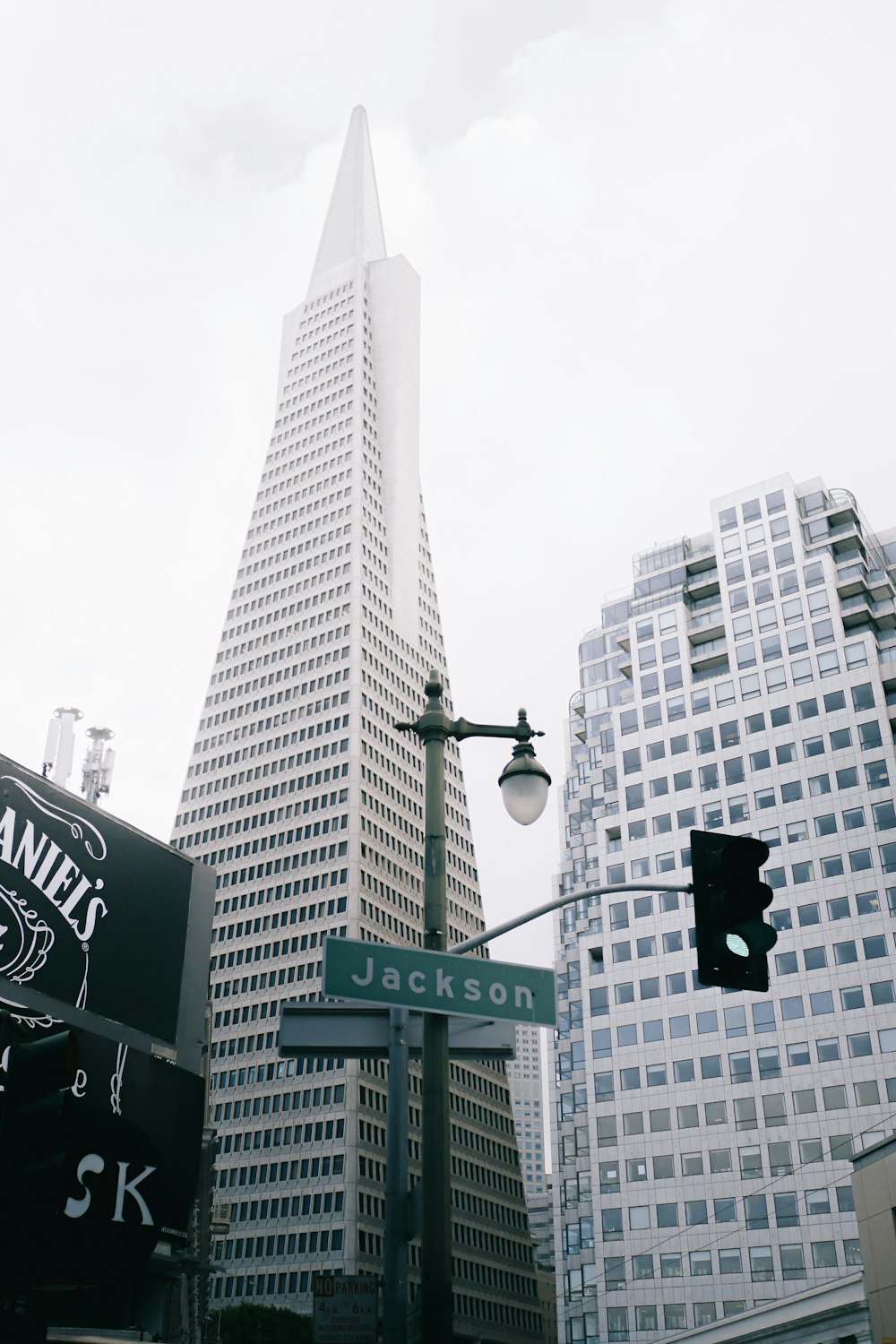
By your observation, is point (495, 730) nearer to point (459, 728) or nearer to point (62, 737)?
point (459, 728)

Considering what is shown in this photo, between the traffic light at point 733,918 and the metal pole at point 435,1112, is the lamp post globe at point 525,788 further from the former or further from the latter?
the traffic light at point 733,918

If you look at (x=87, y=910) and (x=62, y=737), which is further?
(x=62, y=737)

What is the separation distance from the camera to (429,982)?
33.7 ft

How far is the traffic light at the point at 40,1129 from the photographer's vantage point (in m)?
5.66

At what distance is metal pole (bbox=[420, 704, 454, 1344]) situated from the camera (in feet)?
30.2

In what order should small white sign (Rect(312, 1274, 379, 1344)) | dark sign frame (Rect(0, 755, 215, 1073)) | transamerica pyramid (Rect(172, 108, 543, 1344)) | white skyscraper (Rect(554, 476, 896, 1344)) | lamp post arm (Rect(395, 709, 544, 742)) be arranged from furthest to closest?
transamerica pyramid (Rect(172, 108, 543, 1344))
white skyscraper (Rect(554, 476, 896, 1344))
dark sign frame (Rect(0, 755, 215, 1073))
small white sign (Rect(312, 1274, 379, 1344))
lamp post arm (Rect(395, 709, 544, 742))

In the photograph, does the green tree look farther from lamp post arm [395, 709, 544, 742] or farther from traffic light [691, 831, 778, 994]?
traffic light [691, 831, 778, 994]

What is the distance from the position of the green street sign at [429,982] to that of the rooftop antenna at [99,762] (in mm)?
105827

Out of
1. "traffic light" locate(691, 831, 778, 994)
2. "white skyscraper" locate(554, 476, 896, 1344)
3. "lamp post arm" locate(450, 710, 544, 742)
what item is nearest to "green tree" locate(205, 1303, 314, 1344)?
"white skyscraper" locate(554, 476, 896, 1344)

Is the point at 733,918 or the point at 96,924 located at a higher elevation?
the point at 96,924

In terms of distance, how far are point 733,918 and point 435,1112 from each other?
2990 mm

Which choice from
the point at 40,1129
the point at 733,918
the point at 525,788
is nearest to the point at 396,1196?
the point at 733,918

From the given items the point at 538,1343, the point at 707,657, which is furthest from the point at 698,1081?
the point at 538,1343

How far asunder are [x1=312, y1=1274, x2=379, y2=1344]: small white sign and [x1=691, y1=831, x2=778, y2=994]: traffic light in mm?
5596
